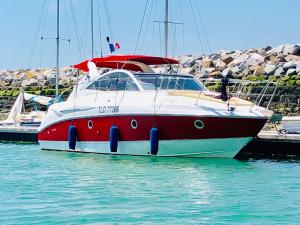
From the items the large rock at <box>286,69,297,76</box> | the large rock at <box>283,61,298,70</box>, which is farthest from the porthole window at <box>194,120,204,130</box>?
the large rock at <box>283,61,298,70</box>

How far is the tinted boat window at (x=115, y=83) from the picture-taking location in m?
20.6

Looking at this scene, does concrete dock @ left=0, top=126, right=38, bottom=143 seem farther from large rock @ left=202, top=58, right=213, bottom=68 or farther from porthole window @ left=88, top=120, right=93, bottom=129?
large rock @ left=202, top=58, right=213, bottom=68

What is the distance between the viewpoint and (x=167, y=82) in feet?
67.3

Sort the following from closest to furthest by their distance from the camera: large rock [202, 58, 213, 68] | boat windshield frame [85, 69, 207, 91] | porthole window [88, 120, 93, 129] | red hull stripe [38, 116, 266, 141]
→ red hull stripe [38, 116, 266, 141] → boat windshield frame [85, 69, 207, 91] → porthole window [88, 120, 93, 129] → large rock [202, 58, 213, 68]

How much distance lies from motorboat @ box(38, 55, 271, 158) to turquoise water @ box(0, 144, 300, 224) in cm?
52

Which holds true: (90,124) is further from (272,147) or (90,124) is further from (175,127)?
(272,147)

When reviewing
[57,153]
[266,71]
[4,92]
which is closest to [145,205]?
[57,153]

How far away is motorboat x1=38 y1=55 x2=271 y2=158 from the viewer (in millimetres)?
18516

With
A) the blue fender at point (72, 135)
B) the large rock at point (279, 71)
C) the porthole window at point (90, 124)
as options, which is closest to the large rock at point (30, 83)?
the large rock at point (279, 71)

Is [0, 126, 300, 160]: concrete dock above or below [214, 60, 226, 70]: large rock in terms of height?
below

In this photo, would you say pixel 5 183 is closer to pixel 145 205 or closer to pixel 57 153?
pixel 145 205

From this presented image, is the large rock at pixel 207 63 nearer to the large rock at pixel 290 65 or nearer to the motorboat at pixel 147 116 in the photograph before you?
the large rock at pixel 290 65

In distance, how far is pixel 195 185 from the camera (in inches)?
580

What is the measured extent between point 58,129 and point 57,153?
0.83 m
